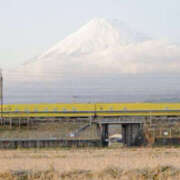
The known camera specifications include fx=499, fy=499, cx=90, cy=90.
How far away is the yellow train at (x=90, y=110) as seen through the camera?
4681 centimetres

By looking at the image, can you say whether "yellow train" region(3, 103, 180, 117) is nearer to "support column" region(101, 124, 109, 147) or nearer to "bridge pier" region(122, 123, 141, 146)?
"support column" region(101, 124, 109, 147)

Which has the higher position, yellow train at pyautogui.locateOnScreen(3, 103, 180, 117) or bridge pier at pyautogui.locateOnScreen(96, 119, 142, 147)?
yellow train at pyautogui.locateOnScreen(3, 103, 180, 117)

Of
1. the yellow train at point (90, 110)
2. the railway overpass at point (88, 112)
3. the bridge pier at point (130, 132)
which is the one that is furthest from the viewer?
the yellow train at point (90, 110)

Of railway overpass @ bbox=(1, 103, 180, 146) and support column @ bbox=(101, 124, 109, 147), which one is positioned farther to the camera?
railway overpass @ bbox=(1, 103, 180, 146)

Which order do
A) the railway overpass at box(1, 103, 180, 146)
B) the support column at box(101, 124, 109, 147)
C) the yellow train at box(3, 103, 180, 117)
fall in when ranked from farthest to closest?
the yellow train at box(3, 103, 180, 117) < the railway overpass at box(1, 103, 180, 146) < the support column at box(101, 124, 109, 147)

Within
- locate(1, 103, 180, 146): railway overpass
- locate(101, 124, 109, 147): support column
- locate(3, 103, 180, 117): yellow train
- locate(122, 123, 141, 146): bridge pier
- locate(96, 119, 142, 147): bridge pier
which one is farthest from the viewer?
locate(3, 103, 180, 117): yellow train

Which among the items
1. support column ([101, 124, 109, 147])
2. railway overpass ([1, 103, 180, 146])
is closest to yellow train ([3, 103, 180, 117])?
railway overpass ([1, 103, 180, 146])

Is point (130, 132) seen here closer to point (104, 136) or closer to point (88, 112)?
point (104, 136)

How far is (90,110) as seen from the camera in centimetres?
4769

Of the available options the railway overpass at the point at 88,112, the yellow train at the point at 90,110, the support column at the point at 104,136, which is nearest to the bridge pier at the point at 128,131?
the support column at the point at 104,136

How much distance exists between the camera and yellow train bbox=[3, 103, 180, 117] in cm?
4681

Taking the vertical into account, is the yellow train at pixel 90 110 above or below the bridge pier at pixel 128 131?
above

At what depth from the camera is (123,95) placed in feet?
411

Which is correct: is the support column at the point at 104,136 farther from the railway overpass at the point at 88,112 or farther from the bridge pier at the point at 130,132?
the railway overpass at the point at 88,112
